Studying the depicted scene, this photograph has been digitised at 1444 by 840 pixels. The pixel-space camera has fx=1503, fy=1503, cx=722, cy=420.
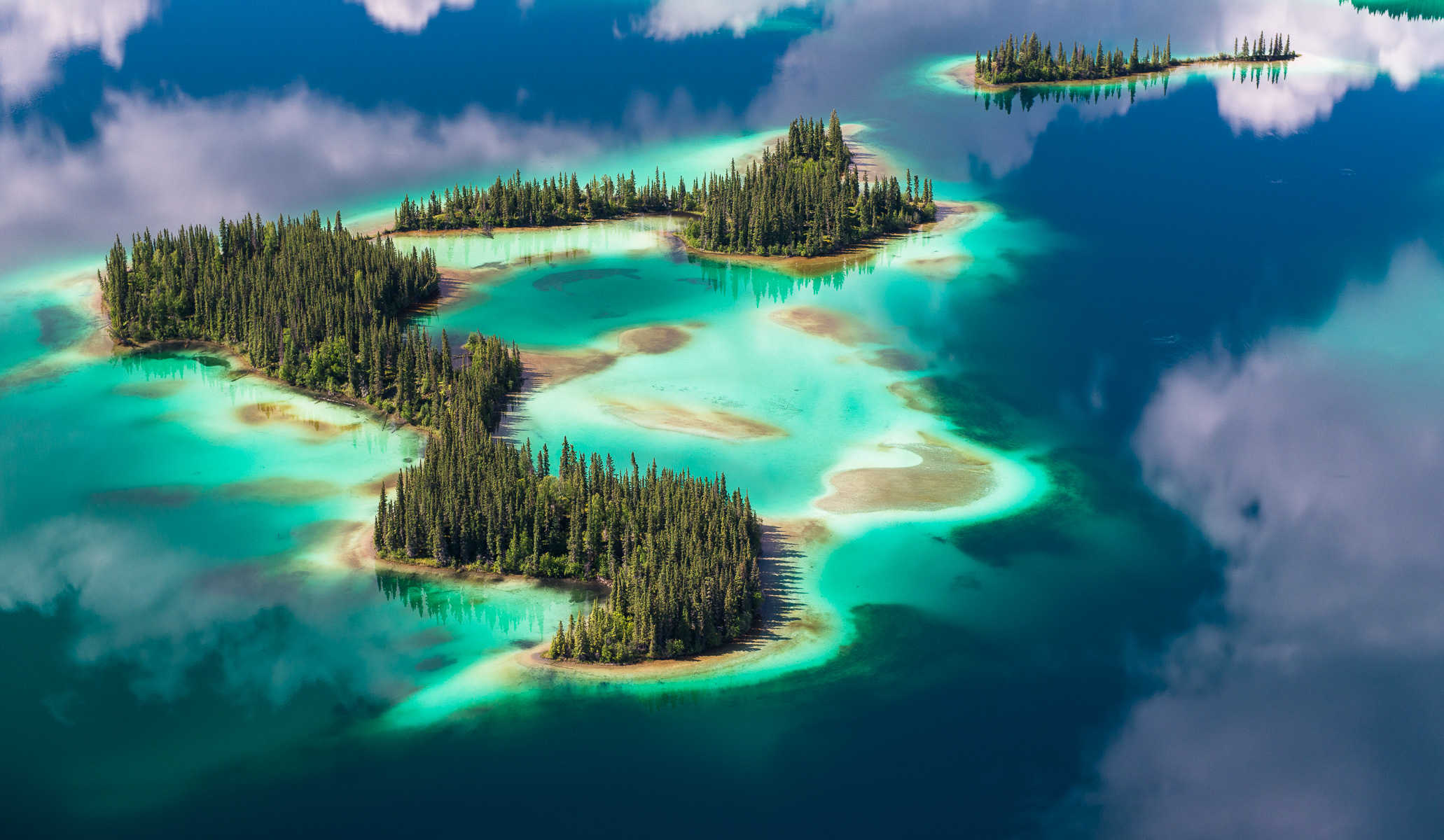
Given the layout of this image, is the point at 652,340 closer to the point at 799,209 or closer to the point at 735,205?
the point at 735,205

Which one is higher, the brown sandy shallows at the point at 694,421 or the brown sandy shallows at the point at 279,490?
the brown sandy shallows at the point at 694,421

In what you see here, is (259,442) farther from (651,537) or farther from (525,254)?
(525,254)

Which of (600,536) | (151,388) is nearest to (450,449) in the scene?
(600,536)

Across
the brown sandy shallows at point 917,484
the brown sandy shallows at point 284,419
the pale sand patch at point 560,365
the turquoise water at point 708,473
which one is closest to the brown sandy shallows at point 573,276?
the turquoise water at point 708,473

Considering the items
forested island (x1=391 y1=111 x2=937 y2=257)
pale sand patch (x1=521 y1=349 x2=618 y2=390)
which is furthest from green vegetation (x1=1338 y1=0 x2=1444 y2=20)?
pale sand patch (x1=521 y1=349 x2=618 y2=390)

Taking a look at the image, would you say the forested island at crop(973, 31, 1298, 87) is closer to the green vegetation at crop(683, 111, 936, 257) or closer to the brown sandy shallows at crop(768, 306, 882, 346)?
the green vegetation at crop(683, 111, 936, 257)

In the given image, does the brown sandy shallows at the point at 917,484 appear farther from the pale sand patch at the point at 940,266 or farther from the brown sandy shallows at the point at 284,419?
the pale sand patch at the point at 940,266

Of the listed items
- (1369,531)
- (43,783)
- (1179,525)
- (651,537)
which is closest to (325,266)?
(651,537)
